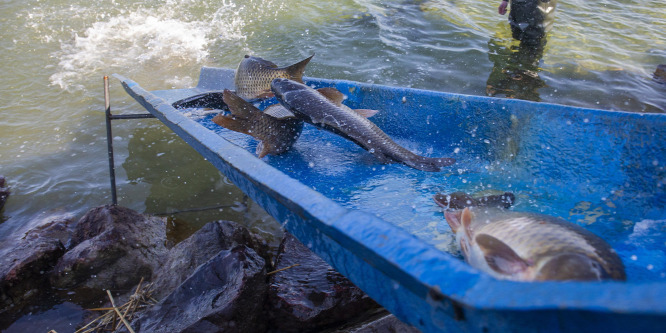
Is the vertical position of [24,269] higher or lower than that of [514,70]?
lower

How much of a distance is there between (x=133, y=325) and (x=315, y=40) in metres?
7.83

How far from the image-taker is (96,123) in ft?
22.6

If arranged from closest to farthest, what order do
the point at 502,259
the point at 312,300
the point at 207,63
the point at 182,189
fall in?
the point at 502,259
the point at 312,300
the point at 182,189
the point at 207,63

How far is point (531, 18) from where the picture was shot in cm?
805

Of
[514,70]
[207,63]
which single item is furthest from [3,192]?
[514,70]

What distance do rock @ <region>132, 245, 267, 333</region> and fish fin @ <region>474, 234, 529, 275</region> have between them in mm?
1807

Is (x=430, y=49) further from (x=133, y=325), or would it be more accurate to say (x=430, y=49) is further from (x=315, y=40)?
(x=133, y=325)

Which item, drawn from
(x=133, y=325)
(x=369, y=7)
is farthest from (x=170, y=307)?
(x=369, y=7)

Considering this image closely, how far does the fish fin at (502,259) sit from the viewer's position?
5.36 ft

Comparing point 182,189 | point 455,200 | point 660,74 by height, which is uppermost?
point 455,200

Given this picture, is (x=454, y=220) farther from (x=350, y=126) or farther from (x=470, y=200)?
(x=350, y=126)

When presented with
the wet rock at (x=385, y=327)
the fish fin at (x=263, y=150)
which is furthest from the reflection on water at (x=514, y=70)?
the wet rock at (x=385, y=327)

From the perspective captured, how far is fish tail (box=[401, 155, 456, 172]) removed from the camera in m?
3.33

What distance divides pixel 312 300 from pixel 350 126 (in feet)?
4.45
